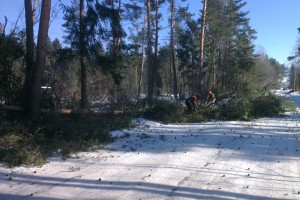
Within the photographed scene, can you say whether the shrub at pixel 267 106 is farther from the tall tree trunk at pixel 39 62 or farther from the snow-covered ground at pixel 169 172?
the tall tree trunk at pixel 39 62

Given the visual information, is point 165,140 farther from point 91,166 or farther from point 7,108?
point 7,108

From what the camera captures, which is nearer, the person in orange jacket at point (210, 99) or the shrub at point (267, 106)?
the person in orange jacket at point (210, 99)

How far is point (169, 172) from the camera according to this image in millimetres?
7375

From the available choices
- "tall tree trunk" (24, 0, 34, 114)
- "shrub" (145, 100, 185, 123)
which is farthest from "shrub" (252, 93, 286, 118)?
"tall tree trunk" (24, 0, 34, 114)

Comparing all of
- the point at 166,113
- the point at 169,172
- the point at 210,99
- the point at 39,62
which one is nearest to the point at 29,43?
the point at 39,62

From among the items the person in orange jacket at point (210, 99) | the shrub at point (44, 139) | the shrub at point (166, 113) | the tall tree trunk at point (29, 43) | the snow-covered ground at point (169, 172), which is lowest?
the snow-covered ground at point (169, 172)

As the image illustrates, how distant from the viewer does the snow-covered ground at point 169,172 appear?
6.04m

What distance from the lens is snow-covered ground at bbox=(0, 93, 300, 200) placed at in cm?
604

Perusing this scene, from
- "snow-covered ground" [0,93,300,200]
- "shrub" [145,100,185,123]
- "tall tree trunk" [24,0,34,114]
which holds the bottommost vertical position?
"snow-covered ground" [0,93,300,200]

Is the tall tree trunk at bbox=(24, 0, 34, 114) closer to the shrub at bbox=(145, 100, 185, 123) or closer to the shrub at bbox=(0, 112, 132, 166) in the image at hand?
the shrub at bbox=(0, 112, 132, 166)

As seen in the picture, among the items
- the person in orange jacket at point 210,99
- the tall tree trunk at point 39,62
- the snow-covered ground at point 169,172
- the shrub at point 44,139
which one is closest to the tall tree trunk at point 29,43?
the tall tree trunk at point 39,62

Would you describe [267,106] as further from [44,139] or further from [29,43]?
[44,139]

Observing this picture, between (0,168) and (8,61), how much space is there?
551 centimetres

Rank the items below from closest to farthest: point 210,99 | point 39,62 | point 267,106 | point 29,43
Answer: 1. point 39,62
2. point 29,43
3. point 210,99
4. point 267,106
